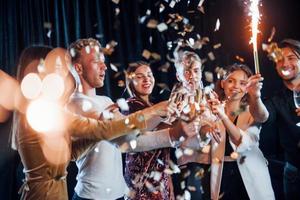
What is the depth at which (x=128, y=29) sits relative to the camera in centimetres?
275

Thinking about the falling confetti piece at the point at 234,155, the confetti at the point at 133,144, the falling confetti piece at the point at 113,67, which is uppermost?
the falling confetti piece at the point at 113,67

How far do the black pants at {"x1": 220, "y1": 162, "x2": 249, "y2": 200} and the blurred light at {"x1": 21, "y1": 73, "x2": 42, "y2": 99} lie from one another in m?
1.12

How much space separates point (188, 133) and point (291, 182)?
66 centimetres

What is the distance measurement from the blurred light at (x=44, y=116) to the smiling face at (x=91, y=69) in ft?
1.88

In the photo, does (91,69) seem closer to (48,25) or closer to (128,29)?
(128,29)

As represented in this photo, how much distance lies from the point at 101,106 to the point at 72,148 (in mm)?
499

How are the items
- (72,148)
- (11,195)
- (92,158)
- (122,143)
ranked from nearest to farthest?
(72,148)
(92,158)
(122,143)
(11,195)

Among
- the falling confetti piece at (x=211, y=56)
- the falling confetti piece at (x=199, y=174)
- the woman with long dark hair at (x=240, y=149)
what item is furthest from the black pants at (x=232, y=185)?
the falling confetti piece at (x=211, y=56)

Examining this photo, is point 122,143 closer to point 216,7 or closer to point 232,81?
point 232,81

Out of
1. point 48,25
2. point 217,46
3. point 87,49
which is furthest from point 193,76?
point 48,25

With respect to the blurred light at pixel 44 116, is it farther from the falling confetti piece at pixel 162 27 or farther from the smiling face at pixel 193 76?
the falling confetti piece at pixel 162 27

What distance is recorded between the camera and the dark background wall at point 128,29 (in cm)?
254

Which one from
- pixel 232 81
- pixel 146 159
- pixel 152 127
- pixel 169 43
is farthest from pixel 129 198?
pixel 169 43

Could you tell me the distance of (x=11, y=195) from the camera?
279cm
